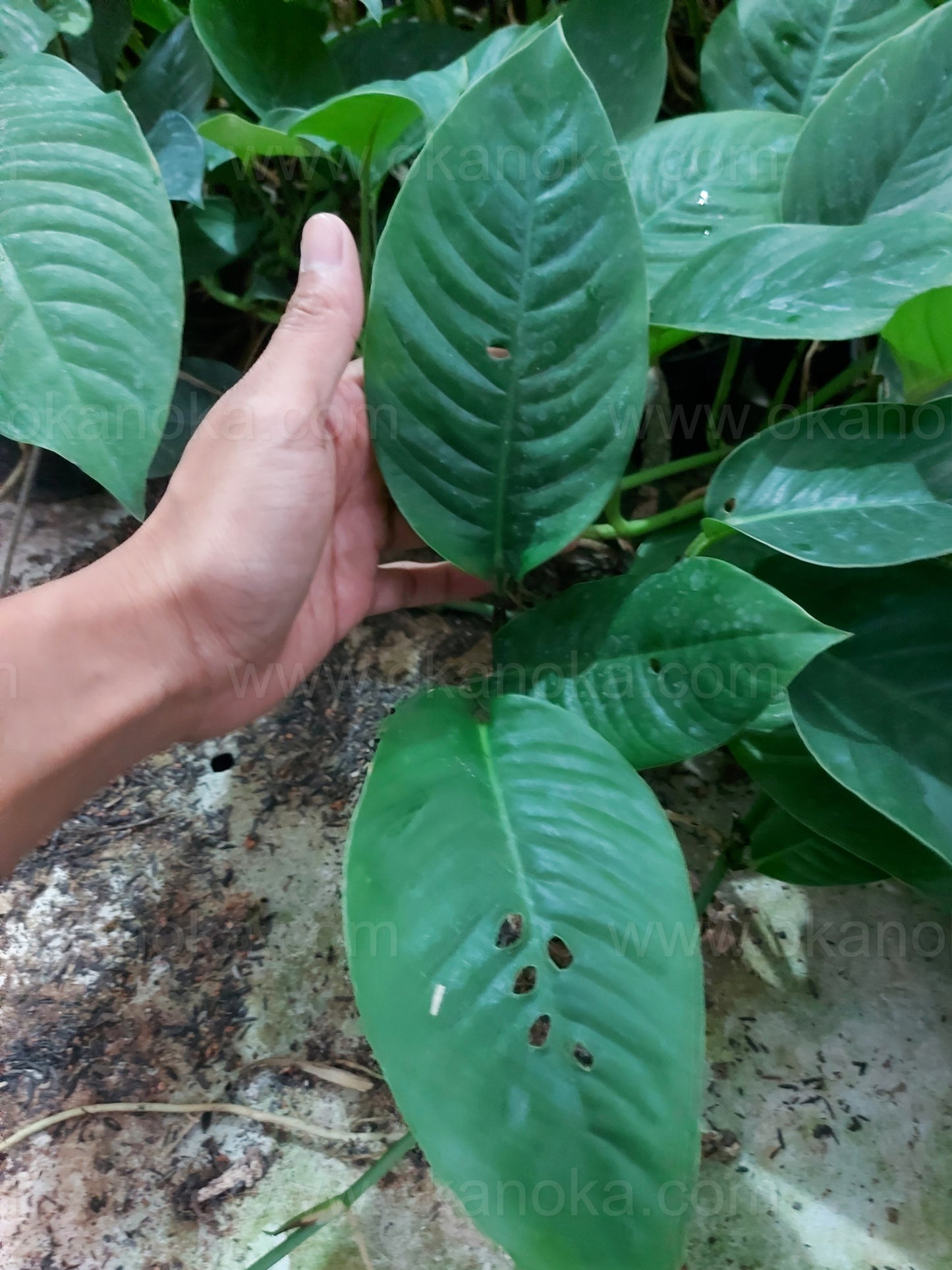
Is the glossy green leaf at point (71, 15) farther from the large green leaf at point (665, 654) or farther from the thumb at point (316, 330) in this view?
the large green leaf at point (665, 654)

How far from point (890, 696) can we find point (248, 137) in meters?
0.79

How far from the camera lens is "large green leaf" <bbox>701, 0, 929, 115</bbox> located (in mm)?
856

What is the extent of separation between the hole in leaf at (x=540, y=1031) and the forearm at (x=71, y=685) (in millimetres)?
458

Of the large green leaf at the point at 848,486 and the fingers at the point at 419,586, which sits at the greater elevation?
the large green leaf at the point at 848,486

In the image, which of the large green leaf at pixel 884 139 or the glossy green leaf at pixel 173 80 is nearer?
the large green leaf at pixel 884 139

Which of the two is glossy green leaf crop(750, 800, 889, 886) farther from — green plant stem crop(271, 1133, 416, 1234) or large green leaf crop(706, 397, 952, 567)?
green plant stem crop(271, 1133, 416, 1234)

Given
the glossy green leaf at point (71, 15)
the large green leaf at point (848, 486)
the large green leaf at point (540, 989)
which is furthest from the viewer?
the glossy green leaf at point (71, 15)

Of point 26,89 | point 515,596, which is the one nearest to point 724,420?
point 515,596

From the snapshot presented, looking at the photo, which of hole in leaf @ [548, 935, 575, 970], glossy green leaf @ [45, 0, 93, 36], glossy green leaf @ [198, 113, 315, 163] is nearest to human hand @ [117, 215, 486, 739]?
glossy green leaf @ [198, 113, 315, 163]

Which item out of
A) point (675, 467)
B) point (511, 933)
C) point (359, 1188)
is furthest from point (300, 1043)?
point (675, 467)

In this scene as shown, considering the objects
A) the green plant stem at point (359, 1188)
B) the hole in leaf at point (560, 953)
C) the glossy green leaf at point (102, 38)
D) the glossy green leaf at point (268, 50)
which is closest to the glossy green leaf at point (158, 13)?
the glossy green leaf at point (102, 38)

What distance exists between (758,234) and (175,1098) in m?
1.06

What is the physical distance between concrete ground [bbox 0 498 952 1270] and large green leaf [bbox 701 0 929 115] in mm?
840

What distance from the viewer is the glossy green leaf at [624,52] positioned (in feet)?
2.62
